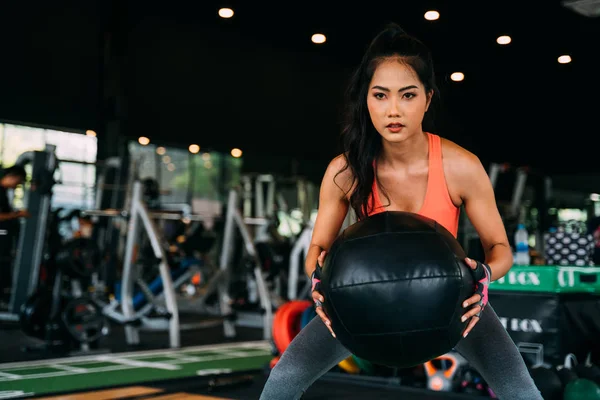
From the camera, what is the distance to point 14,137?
425 inches

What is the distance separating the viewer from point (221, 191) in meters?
12.0

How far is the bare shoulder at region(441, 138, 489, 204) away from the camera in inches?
61.3

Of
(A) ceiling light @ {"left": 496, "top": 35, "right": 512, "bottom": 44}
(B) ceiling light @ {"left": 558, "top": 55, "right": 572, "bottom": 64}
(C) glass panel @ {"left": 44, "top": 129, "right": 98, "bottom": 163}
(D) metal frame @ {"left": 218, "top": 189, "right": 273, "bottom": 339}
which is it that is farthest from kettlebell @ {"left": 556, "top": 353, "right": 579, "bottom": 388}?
(C) glass panel @ {"left": 44, "top": 129, "right": 98, "bottom": 163}

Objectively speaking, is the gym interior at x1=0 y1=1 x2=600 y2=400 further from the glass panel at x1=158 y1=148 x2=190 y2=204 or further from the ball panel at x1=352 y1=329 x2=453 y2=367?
the ball panel at x1=352 y1=329 x2=453 y2=367

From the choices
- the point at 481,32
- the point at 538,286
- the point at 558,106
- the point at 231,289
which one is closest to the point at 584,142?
the point at 558,106

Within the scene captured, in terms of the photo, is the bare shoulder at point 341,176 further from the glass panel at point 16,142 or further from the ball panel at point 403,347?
the glass panel at point 16,142

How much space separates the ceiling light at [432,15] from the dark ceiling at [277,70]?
6 centimetres

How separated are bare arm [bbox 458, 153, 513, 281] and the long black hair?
20cm

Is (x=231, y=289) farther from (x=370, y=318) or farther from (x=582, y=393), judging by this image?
(x=370, y=318)

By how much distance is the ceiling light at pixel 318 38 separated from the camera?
283 inches

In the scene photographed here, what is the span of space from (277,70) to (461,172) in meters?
8.00

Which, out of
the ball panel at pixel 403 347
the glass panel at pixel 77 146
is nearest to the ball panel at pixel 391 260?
the ball panel at pixel 403 347

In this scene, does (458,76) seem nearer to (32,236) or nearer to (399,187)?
(32,236)

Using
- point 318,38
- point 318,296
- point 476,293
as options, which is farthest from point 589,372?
point 318,38
